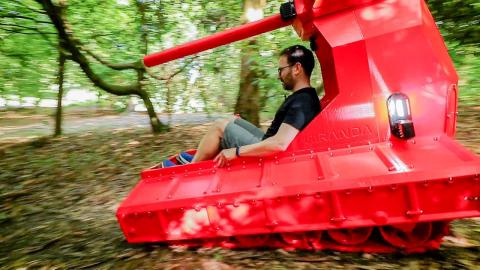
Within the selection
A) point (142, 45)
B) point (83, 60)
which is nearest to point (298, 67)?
point (83, 60)

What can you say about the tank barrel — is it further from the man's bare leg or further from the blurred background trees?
the blurred background trees

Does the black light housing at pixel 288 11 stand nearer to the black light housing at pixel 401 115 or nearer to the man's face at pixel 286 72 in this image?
the man's face at pixel 286 72

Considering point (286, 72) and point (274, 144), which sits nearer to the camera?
point (274, 144)

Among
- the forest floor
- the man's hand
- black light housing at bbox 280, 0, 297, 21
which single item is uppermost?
black light housing at bbox 280, 0, 297, 21

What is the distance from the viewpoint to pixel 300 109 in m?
3.33

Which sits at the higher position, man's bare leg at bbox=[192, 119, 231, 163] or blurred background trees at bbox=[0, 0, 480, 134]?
blurred background trees at bbox=[0, 0, 480, 134]

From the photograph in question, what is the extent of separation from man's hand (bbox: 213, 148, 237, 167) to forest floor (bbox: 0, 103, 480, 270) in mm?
Result: 783

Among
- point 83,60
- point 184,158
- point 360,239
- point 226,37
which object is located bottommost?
point 360,239

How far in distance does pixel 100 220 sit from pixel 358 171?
9.87 ft

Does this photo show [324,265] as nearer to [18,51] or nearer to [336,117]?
[336,117]

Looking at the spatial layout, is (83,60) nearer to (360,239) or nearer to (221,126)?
(221,126)

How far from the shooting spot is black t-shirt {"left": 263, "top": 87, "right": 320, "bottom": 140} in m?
3.32

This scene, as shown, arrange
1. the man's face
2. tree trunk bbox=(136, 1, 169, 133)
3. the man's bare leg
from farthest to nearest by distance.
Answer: tree trunk bbox=(136, 1, 169, 133) → the man's bare leg → the man's face

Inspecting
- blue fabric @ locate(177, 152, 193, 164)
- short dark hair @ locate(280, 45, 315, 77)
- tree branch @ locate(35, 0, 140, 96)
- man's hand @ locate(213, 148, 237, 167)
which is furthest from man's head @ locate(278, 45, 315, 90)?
tree branch @ locate(35, 0, 140, 96)
